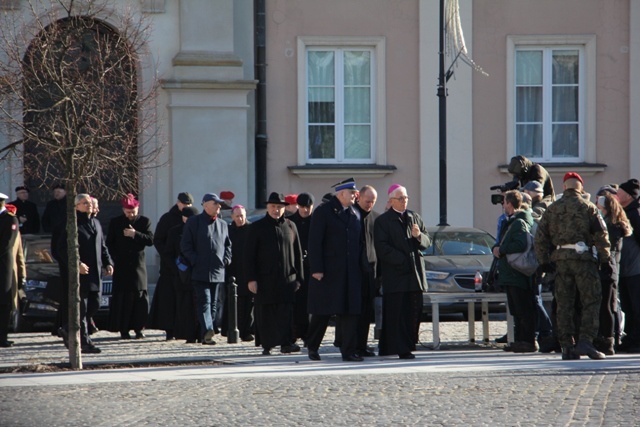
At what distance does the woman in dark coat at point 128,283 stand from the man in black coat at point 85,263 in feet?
4.34

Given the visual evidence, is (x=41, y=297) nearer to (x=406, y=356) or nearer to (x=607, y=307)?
(x=406, y=356)

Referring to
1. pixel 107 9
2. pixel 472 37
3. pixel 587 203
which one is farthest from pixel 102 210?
pixel 587 203

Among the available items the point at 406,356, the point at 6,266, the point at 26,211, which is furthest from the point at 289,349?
the point at 26,211

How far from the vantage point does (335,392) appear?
1106cm

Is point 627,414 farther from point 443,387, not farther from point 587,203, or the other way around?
point 587,203

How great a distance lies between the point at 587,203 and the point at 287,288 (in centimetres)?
335

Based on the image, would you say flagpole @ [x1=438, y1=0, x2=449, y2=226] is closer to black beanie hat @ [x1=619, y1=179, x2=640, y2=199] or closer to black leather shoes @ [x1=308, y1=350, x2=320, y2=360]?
black beanie hat @ [x1=619, y1=179, x2=640, y2=199]

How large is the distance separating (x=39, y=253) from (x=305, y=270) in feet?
13.2

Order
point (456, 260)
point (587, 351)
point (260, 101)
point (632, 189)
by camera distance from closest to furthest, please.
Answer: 1. point (587, 351)
2. point (632, 189)
3. point (456, 260)
4. point (260, 101)

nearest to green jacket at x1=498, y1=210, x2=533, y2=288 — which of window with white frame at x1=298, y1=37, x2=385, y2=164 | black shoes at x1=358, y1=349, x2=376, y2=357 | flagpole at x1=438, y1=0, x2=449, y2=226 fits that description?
black shoes at x1=358, y1=349, x2=376, y2=357

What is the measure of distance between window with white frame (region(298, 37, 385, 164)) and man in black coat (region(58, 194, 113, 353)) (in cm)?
936

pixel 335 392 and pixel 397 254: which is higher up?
pixel 397 254

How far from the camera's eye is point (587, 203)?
13547mm

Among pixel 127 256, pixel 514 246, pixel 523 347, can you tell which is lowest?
pixel 523 347
